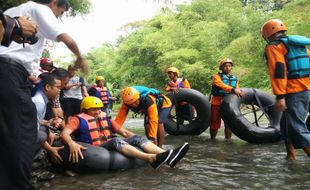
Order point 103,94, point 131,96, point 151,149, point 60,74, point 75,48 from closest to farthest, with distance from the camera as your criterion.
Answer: point 75,48
point 60,74
point 151,149
point 131,96
point 103,94

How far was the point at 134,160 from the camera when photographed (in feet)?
15.9

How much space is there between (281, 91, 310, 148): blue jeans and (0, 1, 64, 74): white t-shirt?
316 centimetres

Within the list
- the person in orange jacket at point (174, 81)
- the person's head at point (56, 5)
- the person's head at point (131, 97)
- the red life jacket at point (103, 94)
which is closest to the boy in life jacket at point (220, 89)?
the person in orange jacket at point (174, 81)

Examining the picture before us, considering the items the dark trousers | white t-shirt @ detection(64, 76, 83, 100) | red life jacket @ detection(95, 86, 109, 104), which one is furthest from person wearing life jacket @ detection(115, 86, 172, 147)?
red life jacket @ detection(95, 86, 109, 104)

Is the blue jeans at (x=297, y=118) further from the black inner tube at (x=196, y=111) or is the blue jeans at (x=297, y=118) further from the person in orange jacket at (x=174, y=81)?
the person in orange jacket at (x=174, y=81)

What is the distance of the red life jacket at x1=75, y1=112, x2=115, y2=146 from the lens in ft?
16.5

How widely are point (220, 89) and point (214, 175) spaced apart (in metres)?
3.62

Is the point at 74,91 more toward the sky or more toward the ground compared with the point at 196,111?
more toward the sky

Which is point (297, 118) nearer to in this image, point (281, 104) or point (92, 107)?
point (281, 104)

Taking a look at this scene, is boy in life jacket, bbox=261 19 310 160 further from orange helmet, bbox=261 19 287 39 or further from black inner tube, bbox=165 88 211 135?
black inner tube, bbox=165 88 211 135

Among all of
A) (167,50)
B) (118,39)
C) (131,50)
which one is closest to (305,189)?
(167,50)

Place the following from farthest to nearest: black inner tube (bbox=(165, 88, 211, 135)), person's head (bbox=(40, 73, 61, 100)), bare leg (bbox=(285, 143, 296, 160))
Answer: black inner tube (bbox=(165, 88, 211, 135)) < bare leg (bbox=(285, 143, 296, 160)) < person's head (bbox=(40, 73, 61, 100))

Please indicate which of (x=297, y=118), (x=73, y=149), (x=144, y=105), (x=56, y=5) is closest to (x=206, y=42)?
(x=144, y=105)

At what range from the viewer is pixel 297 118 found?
446 cm
